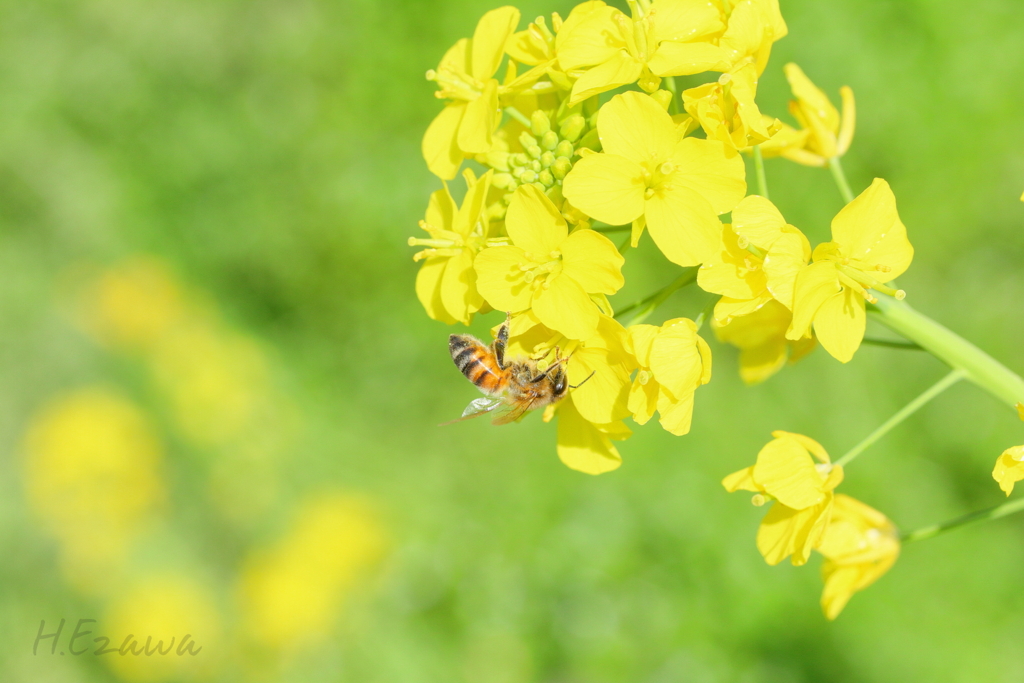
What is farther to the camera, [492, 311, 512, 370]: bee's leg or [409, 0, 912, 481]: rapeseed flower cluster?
[492, 311, 512, 370]: bee's leg

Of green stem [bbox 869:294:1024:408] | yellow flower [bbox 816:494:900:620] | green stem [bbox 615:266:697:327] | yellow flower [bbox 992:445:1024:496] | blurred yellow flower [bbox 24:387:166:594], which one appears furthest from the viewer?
blurred yellow flower [bbox 24:387:166:594]

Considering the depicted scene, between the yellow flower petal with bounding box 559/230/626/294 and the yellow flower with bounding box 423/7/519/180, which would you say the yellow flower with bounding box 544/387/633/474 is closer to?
the yellow flower petal with bounding box 559/230/626/294

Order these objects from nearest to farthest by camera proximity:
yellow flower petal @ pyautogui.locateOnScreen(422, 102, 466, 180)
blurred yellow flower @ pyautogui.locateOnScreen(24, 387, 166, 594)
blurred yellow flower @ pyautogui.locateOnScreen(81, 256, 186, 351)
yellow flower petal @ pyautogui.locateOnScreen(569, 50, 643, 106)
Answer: yellow flower petal @ pyautogui.locateOnScreen(569, 50, 643, 106) < yellow flower petal @ pyautogui.locateOnScreen(422, 102, 466, 180) < blurred yellow flower @ pyautogui.locateOnScreen(24, 387, 166, 594) < blurred yellow flower @ pyautogui.locateOnScreen(81, 256, 186, 351)

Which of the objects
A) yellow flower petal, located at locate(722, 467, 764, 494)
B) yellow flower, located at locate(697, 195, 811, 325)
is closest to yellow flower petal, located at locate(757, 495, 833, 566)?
yellow flower petal, located at locate(722, 467, 764, 494)

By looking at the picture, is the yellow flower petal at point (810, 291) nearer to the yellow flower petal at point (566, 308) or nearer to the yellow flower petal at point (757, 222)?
the yellow flower petal at point (757, 222)

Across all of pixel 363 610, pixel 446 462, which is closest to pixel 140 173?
pixel 446 462

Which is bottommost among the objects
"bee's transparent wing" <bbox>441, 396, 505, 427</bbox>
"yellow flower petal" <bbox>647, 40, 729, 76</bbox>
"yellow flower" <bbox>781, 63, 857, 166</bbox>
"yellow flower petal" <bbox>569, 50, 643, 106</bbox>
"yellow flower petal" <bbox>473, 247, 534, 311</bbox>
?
"bee's transparent wing" <bbox>441, 396, 505, 427</bbox>

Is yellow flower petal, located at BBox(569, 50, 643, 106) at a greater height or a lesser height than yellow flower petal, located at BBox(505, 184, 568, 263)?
greater
